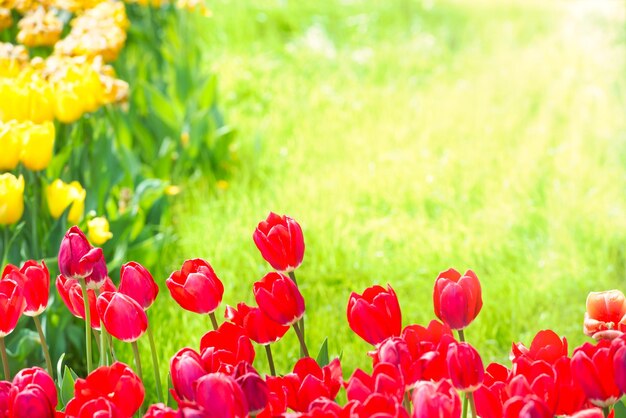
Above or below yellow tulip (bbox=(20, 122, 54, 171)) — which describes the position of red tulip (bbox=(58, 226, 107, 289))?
above

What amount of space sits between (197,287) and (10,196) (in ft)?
2.66

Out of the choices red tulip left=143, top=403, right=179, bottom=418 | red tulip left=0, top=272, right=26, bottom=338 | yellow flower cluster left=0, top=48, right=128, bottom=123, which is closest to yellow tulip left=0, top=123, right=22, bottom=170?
yellow flower cluster left=0, top=48, right=128, bottom=123

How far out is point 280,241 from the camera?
170 centimetres

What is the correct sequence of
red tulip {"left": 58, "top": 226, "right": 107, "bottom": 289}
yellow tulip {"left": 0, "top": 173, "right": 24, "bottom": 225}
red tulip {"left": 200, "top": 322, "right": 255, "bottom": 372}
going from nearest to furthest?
red tulip {"left": 200, "top": 322, "right": 255, "bottom": 372} < red tulip {"left": 58, "top": 226, "right": 107, "bottom": 289} < yellow tulip {"left": 0, "top": 173, "right": 24, "bottom": 225}

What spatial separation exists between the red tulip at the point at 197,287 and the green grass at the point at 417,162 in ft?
3.88

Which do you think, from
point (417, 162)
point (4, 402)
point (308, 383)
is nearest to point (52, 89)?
point (4, 402)

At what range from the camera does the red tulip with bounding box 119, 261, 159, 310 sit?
1614mm

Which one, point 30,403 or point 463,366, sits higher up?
point 463,366

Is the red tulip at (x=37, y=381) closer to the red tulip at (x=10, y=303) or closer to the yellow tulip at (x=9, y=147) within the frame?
the red tulip at (x=10, y=303)

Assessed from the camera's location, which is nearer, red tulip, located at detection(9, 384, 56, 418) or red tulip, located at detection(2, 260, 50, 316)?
red tulip, located at detection(9, 384, 56, 418)

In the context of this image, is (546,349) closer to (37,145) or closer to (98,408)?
(98,408)

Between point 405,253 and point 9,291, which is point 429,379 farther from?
point 405,253

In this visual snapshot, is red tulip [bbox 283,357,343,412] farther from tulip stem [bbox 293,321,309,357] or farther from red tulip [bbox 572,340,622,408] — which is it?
red tulip [bbox 572,340,622,408]

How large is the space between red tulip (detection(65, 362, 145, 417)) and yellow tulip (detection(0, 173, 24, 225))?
0.97 metres
